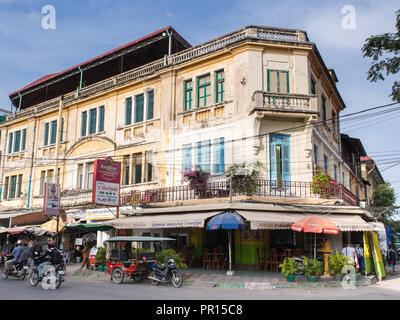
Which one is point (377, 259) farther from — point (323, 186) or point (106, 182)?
point (106, 182)

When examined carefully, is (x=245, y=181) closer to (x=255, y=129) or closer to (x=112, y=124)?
(x=255, y=129)

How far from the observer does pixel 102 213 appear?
871 inches

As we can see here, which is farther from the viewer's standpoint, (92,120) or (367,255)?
(92,120)

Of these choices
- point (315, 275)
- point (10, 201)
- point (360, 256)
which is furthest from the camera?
point (10, 201)

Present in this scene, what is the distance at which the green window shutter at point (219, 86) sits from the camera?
20141mm

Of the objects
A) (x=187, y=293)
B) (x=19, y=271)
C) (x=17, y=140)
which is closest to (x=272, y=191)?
(x=187, y=293)

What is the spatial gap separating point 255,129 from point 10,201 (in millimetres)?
20734

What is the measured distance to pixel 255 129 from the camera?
1842cm

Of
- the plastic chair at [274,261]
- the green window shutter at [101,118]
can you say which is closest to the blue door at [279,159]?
the plastic chair at [274,261]

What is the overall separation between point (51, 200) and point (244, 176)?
986 centimetres

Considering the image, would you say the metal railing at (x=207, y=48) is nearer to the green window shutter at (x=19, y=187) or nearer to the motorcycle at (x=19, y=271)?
the green window shutter at (x=19, y=187)

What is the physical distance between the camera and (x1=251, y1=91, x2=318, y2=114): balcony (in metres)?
18.2

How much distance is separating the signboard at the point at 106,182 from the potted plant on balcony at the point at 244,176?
212 inches
